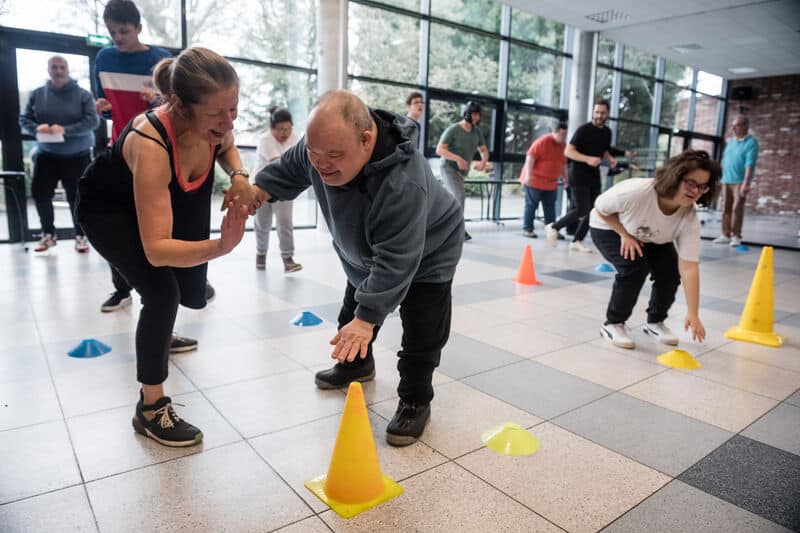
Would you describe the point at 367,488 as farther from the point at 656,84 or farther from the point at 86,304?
the point at 656,84

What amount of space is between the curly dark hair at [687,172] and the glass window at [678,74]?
1233cm

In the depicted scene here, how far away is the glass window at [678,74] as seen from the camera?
531 inches

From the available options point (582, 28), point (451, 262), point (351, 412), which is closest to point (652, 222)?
point (451, 262)

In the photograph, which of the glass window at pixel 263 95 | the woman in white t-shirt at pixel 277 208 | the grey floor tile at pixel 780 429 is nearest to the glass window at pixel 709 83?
the glass window at pixel 263 95

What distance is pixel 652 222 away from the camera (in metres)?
3.06

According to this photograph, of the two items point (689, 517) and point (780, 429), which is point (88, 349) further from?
point (780, 429)

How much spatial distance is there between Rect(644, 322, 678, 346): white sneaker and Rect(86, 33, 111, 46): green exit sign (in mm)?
6343

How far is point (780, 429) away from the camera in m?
2.24

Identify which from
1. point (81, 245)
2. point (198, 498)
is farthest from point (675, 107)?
point (198, 498)

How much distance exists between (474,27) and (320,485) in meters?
9.22

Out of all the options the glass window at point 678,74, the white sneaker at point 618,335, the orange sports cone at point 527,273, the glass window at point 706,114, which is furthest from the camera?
the glass window at point 706,114

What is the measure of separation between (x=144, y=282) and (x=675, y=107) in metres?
15.1

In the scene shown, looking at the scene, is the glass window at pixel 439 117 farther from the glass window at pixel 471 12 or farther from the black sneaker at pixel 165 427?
the black sneaker at pixel 165 427

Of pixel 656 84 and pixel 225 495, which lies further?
pixel 656 84
